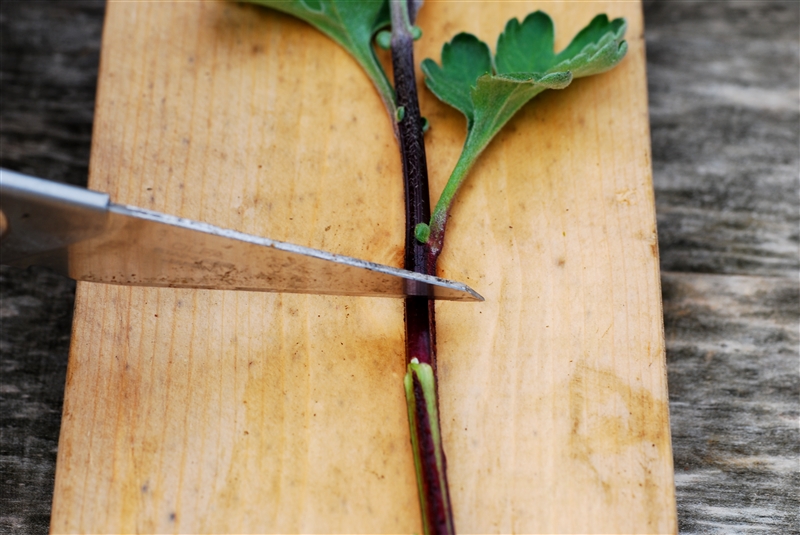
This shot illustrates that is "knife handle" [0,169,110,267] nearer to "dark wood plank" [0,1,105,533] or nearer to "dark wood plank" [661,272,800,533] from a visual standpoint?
"dark wood plank" [0,1,105,533]

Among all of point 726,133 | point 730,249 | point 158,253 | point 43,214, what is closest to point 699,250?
point 730,249

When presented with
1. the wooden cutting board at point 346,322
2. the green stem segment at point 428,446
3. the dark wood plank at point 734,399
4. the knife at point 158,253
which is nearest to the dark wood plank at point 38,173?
the wooden cutting board at point 346,322

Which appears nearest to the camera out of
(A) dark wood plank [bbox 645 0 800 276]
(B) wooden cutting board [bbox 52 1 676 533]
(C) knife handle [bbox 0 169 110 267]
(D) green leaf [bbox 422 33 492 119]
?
(C) knife handle [bbox 0 169 110 267]

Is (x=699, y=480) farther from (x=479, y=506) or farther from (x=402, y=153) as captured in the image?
(x=402, y=153)

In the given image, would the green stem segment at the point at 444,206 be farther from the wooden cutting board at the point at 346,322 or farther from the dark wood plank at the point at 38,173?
the dark wood plank at the point at 38,173

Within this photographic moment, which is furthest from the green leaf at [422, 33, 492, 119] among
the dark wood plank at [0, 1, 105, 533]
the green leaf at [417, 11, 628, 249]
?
the dark wood plank at [0, 1, 105, 533]

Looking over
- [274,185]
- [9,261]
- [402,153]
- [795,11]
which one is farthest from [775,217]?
[9,261]
